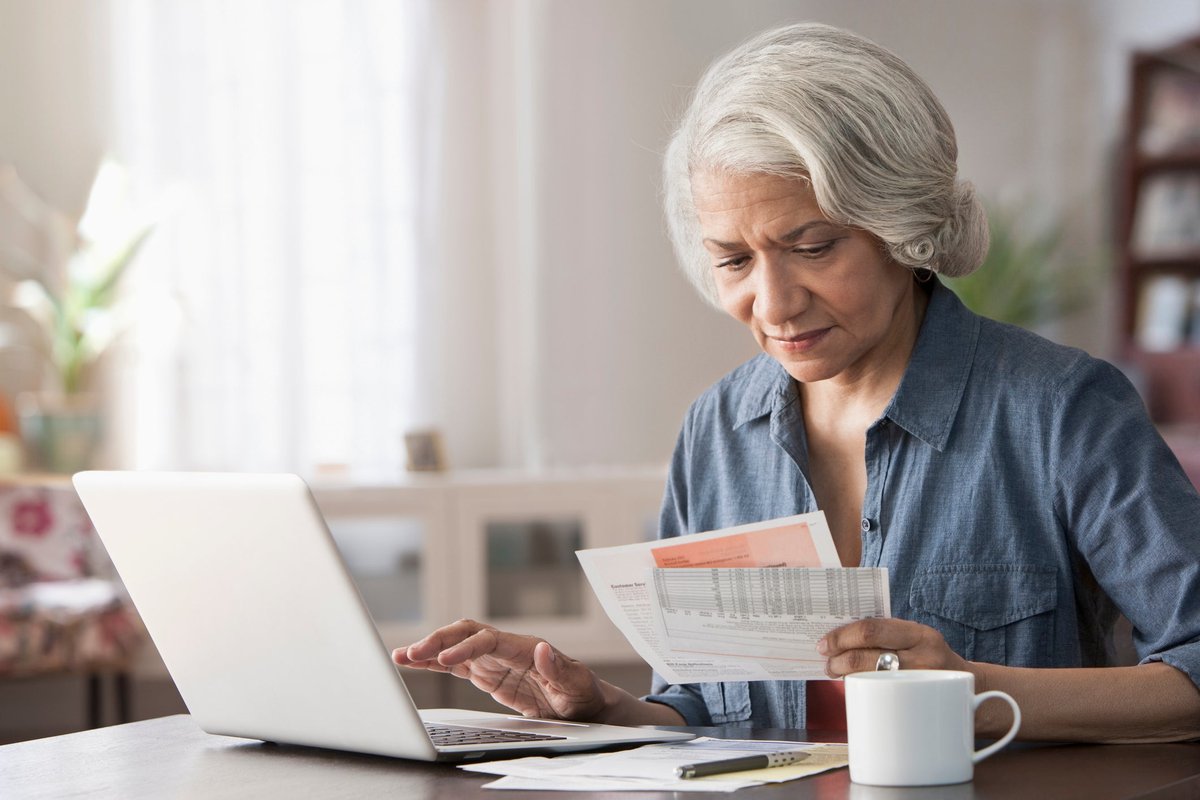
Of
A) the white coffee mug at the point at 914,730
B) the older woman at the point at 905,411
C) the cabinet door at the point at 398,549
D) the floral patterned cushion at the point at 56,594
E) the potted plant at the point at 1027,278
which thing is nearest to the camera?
the white coffee mug at the point at 914,730

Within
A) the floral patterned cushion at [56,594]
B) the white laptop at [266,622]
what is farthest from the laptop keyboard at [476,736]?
the floral patterned cushion at [56,594]

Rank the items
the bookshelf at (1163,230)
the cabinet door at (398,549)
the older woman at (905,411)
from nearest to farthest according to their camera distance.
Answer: the older woman at (905,411)
the cabinet door at (398,549)
the bookshelf at (1163,230)

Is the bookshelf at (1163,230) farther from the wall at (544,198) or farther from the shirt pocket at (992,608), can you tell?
the shirt pocket at (992,608)

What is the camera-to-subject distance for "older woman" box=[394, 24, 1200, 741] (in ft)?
4.26

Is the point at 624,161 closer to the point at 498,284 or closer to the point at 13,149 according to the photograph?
the point at 498,284

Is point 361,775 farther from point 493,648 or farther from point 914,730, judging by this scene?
point 914,730

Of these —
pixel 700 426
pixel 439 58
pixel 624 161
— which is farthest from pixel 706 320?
pixel 700 426

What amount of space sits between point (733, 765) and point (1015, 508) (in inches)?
18.3

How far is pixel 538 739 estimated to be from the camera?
3.99 ft

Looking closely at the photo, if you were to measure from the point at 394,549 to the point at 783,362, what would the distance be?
2.91m

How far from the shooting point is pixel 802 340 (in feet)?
4.67

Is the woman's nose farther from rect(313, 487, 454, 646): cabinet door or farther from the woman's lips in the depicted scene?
rect(313, 487, 454, 646): cabinet door

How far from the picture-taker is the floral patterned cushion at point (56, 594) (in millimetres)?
3654

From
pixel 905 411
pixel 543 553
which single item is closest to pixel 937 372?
pixel 905 411
